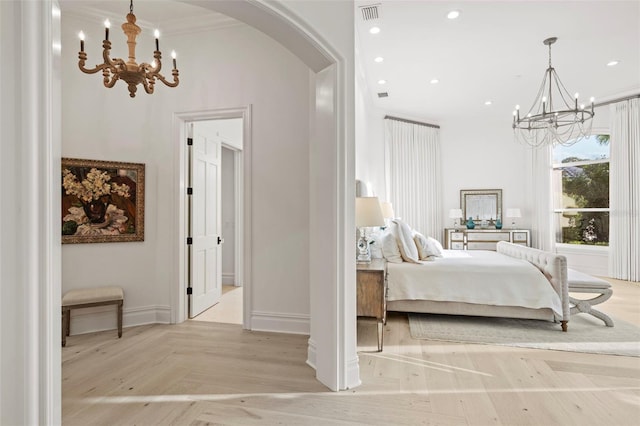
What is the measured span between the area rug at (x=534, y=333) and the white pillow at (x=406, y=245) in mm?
691

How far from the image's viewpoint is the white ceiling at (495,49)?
3666 mm

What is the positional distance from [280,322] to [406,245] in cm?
166

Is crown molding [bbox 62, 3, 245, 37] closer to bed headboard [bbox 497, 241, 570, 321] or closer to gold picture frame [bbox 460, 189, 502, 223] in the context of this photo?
bed headboard [bbox 497, 241, 570, 321]

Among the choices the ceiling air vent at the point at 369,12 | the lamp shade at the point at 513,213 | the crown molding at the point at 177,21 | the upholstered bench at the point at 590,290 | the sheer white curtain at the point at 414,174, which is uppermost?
the ceiling air vent at the point at 369,12

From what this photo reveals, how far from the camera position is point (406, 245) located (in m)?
3.85

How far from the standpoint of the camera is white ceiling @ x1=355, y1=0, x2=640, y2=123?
3666 millimetres

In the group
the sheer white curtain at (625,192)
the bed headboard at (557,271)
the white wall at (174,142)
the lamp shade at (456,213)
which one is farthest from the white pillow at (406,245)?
the sheer white curtain at (625,192)

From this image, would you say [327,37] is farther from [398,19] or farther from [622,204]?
[622,204]

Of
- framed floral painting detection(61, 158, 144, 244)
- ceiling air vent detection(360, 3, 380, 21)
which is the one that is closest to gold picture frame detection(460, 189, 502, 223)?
ceiling air vent detection(360, 3, 380, 21)

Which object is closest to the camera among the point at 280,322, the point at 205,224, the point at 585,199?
the point at 280,322

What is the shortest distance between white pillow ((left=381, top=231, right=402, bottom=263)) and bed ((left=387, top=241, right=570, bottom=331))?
0.25 ft

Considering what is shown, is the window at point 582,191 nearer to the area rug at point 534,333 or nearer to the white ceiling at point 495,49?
the white ceiling at point 495,49

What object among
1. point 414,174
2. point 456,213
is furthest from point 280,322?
point 456,213

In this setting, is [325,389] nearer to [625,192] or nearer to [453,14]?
[453,14]
